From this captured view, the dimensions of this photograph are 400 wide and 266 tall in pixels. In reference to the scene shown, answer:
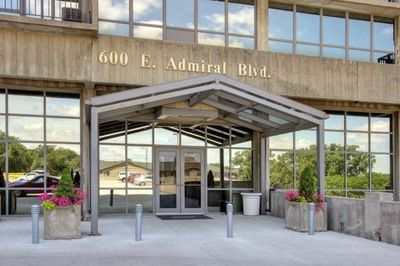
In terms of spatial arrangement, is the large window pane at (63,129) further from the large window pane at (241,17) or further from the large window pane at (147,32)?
the large window pane at (241,17)

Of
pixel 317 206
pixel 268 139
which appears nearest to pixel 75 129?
pixel 268 139

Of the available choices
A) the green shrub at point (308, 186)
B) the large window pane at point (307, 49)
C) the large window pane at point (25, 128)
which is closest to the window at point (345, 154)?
the large window pane at point (307, 49)

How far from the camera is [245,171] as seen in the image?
60.4 feet

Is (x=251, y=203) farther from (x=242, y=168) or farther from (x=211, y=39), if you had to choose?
(x=211, y=39)

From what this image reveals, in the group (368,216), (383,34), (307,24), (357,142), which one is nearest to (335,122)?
(357,142)

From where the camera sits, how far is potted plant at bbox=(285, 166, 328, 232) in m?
12.9

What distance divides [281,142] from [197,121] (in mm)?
4026

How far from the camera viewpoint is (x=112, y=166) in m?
16.7

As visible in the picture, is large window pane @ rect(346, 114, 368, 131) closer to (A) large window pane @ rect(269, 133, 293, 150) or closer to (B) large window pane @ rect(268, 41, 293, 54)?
(A) large window pane @ rect(269, 133, 293, 150)

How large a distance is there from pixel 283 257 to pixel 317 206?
4227 mm

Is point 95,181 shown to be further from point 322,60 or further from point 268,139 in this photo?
point 322,60

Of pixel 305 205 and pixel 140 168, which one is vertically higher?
pixel 140 168

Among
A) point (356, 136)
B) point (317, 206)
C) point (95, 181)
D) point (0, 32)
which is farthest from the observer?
point (356, 136)

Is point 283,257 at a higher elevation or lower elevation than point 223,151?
lower
